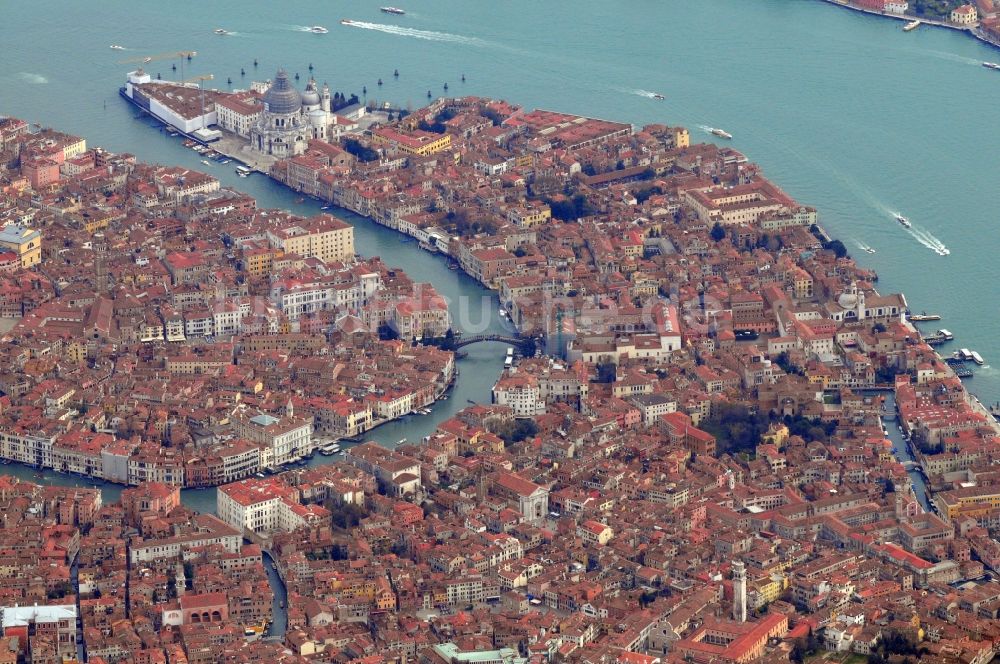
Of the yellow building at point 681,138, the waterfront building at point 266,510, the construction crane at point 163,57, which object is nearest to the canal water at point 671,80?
the construction crane at point 163,57

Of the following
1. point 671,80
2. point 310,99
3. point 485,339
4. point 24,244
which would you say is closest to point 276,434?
point 485,339

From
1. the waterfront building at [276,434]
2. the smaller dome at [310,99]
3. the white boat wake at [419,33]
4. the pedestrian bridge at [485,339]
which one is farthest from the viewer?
the white boat wake at [419,33]

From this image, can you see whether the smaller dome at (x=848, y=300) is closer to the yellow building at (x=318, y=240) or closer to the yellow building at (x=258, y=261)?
the yellow building at (x=318, y=240)

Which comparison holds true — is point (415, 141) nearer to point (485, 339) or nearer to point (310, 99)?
point (310, 99)

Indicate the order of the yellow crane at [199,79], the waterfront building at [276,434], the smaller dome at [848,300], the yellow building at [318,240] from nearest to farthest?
1. the waterfront building at [276,434]
2. the smaller dome at [848,300]
3. the yellow building at [318,240]
4. the yellow crane at [199,79]

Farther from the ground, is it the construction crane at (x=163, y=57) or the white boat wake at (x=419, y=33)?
the white boat wake at (x=419, y=33)

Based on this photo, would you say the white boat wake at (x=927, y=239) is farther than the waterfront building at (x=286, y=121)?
No

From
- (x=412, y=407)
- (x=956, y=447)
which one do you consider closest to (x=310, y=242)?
(x=412, y=407)
